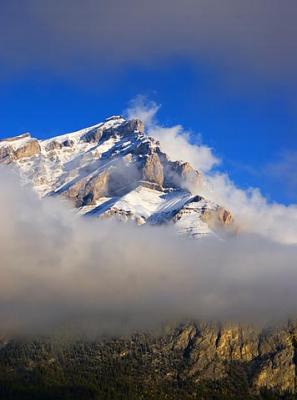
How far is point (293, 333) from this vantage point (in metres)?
81.1
